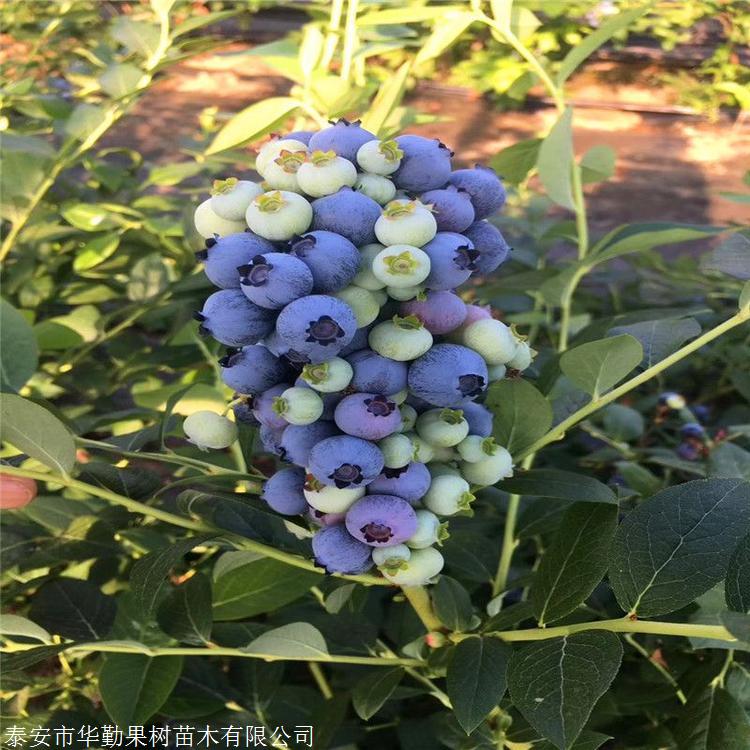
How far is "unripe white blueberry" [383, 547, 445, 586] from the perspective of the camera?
0.51 m

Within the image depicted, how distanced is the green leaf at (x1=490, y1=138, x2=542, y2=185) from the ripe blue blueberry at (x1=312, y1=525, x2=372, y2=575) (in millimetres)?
565

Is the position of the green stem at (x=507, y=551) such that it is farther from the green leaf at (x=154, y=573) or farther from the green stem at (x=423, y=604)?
the green leaf at (x=154, y=573)

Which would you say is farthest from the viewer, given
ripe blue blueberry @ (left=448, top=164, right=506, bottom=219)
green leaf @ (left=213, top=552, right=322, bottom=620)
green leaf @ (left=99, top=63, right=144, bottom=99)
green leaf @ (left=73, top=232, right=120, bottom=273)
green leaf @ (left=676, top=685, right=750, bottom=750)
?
green leaf @ (left=73, top=232, right=120, bottom=273)

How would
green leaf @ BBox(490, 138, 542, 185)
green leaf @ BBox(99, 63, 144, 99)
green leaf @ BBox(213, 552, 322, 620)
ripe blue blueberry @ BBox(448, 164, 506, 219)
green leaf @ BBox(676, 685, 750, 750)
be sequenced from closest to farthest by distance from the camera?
ripe blue blueberry @ BBox(448, 164, 506, 219), green leaf @ BBox(676, 685, 750, 750), green leaf @ BBox(213, 552, 322, 620), green leaf @ BBox(490, 138, 542, 185), green leaf @ BBox(99, 63, 144, 99)

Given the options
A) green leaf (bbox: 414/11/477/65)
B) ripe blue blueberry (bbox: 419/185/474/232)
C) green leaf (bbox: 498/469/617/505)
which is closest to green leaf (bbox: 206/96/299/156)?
green leaf (bbox: 414/11/477/65)

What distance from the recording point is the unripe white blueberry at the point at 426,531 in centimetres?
50

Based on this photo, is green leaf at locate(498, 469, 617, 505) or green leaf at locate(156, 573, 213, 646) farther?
green leaf at locate(156, 573, 213, 646)

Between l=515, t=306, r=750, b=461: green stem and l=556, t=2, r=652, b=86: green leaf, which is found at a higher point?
l=556, t=2, r=652, b=86: green leaf

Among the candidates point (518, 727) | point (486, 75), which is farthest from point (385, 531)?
point (486, 75)

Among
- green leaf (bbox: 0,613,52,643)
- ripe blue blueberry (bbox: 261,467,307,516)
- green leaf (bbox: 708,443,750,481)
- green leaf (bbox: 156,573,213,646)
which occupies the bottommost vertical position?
green leaf (bbox: 156,573,213,646)

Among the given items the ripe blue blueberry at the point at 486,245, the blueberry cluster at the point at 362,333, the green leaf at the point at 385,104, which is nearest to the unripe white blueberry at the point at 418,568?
the blueberry cluster at the point at 362,333

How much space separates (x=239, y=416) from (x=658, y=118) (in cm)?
419

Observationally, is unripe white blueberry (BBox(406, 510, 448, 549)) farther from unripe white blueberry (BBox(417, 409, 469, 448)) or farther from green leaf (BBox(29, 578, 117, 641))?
green leaf (BBox(29, 578, 117, 641))

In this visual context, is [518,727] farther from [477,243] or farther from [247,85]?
[247,85]
